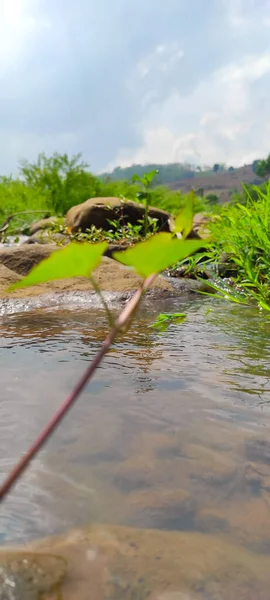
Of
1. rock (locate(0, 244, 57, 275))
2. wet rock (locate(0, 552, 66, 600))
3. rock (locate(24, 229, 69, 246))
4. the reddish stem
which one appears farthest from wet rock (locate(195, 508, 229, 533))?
rock (locate(24, 229, 69, 246))

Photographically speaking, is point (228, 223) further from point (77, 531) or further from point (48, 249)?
point (77, 531)

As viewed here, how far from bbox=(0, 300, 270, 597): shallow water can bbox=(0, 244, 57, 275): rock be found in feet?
8.55

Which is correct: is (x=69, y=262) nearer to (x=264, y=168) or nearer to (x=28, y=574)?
(x=28, y=574)

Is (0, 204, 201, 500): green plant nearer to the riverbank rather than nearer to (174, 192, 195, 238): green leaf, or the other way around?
(174, 192, 195, 238): green leaf

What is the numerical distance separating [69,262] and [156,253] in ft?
0.20

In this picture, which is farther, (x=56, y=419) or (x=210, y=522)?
(x=210, y=522)

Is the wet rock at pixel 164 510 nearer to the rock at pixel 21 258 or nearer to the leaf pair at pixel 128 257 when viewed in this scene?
the leaf pair at pixel 128 257

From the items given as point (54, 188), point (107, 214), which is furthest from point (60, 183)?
point (107, 214)

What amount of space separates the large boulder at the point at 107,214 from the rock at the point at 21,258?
7.70 ft

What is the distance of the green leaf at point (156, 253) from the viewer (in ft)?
1.06

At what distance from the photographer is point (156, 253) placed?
32cm

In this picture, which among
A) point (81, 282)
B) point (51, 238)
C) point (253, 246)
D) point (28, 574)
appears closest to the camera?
point (28, 574)

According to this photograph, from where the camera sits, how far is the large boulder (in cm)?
719

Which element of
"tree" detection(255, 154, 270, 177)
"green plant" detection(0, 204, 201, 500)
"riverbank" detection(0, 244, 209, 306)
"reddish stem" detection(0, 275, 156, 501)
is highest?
"tree" detection(255, 154, 270, 177)
